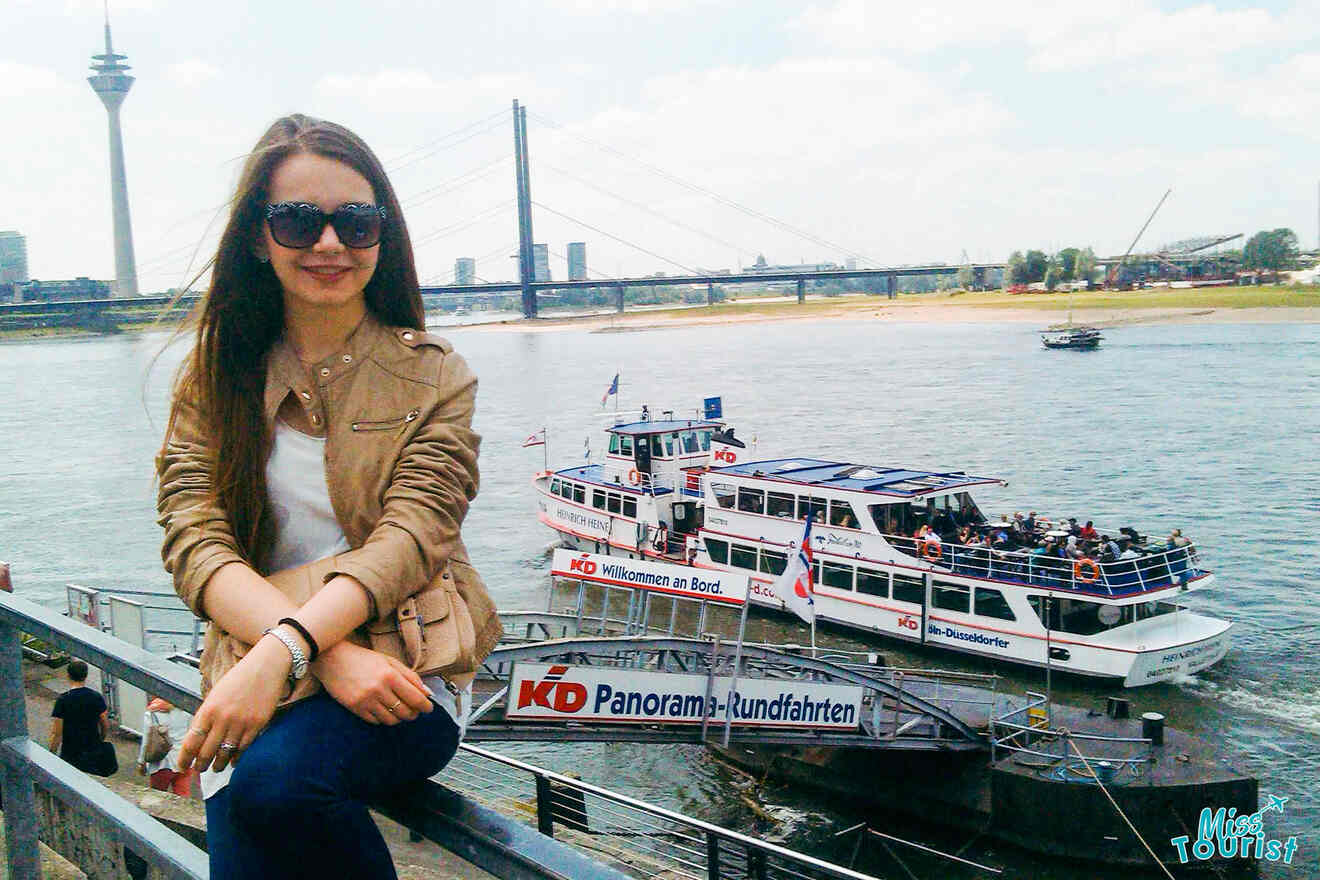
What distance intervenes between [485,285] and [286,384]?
79818mm

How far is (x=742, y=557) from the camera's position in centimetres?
2469

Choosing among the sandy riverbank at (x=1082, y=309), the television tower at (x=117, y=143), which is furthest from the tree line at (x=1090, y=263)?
the television tower at (x=117, y=143)

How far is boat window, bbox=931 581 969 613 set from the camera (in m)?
21.2

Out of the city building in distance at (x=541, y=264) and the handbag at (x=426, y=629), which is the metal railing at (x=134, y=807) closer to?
the handbag at (x=426, y=629)

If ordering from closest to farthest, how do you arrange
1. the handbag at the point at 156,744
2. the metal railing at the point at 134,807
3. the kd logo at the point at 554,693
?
the metal railing at the point at 134,807 < the handbag at the point at 156,744 < the kd logo at the point at 554,693

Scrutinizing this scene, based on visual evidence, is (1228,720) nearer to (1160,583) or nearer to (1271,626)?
(1160,583)

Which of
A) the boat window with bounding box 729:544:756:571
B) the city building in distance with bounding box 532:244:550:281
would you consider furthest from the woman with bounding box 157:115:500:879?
the city building in distance with bounding box 532:244:550:281

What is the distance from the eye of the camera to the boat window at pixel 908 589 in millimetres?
21641

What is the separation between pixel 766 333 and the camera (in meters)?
169

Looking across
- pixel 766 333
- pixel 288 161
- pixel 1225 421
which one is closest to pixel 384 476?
pixel 288 161

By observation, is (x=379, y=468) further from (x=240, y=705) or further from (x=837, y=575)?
(x=837, y=575)

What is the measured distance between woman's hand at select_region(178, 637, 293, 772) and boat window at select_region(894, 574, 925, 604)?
2059 centimetres

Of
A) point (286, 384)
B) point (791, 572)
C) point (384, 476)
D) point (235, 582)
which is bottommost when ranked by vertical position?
point (791, 572)

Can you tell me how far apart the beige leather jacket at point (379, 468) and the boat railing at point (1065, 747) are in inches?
507
